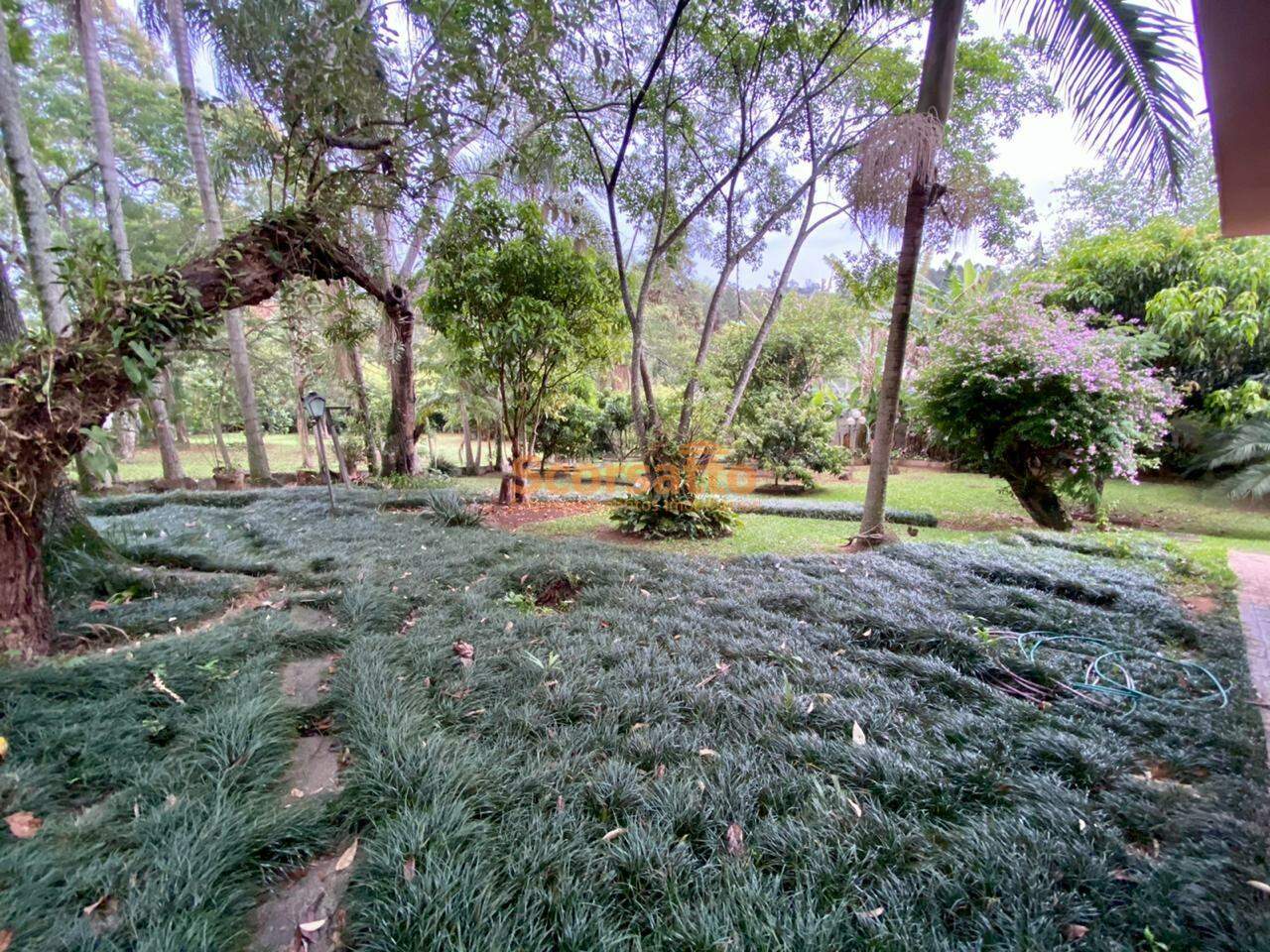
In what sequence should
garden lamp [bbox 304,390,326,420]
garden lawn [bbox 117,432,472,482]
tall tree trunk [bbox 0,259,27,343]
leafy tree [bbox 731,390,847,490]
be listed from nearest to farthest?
tall tree trunk [bbox 0,259,27,343] < garden lamp [bbox 304,390,326,420] < leafy tree [bbox 731,390,847,490] < garden lawn [bbox 117,432,472,482]

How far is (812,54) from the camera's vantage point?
526 cm

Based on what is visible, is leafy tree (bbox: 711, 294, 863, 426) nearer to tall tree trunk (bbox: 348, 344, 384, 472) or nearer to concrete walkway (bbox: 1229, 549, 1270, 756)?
tall tree trunk (bbox: 348, 344, 384, 472)

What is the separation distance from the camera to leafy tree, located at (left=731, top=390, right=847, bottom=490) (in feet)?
33.5

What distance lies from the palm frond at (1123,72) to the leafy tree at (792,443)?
6.49 m

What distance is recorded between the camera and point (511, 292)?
6059 mm

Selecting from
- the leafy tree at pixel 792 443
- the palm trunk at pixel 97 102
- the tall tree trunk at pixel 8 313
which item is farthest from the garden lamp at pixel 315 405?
the leafy tree at pixel 792 443

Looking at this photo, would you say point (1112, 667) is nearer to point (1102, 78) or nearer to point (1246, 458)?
point (1102, 78)

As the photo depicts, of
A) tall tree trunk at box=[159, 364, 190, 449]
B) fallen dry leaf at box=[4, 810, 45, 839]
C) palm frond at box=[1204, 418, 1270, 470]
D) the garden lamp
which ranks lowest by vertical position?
fallen dry leaf at box=[4, 810, 45, 839]

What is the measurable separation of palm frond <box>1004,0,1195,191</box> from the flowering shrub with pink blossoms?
101 inches

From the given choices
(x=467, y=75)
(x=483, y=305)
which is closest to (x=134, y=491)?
(x=483, y=305)

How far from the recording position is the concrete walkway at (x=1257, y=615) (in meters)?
2.38

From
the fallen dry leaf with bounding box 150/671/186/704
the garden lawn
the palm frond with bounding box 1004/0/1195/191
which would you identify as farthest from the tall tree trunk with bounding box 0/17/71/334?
the palm frond with bounding box 1004/0/1195/191

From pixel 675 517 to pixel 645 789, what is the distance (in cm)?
433

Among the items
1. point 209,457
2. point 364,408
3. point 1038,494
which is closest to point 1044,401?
point 1038,494
